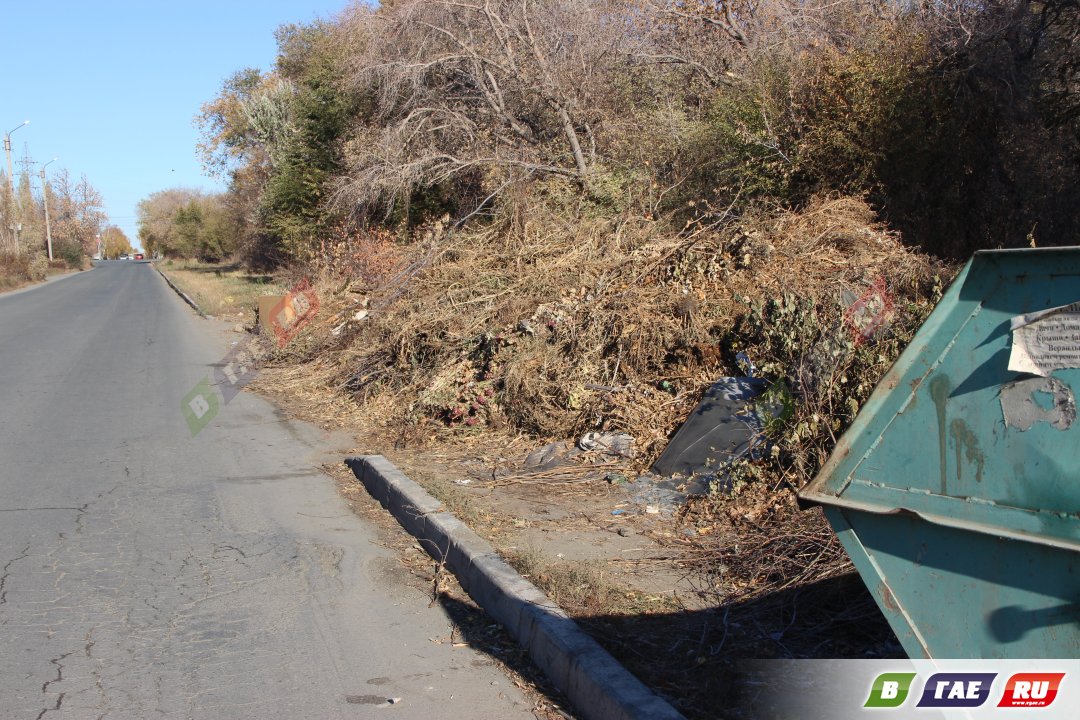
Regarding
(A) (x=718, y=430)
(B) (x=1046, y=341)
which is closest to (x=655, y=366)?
(A) (x=718, y=430)

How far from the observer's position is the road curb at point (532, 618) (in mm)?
3623

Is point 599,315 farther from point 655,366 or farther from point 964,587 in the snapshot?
point 964,587

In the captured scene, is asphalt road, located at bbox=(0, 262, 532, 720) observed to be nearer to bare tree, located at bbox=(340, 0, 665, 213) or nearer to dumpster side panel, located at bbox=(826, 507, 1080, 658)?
dumpster side panel, located at bbox=(826, 507, 1080, 658)

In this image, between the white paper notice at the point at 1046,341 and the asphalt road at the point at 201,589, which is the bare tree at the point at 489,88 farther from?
the white paper notice at the point at 1046,341

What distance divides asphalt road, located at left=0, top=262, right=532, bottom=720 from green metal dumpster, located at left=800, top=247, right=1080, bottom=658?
1816 mm

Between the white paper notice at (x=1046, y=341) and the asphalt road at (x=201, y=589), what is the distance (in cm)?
249

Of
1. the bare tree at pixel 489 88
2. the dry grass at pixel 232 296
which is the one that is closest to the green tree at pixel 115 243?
the dry grass at pixel 232 296

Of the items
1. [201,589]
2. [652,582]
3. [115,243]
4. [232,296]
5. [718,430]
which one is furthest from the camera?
[115,243]

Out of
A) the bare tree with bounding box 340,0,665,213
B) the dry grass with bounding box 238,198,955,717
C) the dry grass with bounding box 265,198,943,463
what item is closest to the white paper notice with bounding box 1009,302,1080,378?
the dry grass with bounding box 238,198,955,717

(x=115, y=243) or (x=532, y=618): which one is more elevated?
(x=115, y=243)

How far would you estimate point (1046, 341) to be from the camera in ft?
8.31

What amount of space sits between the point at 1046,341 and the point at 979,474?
16.6 inches

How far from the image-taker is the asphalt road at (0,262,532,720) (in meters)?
4.02

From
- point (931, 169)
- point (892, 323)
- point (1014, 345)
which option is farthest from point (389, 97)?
point (1014, 345)
